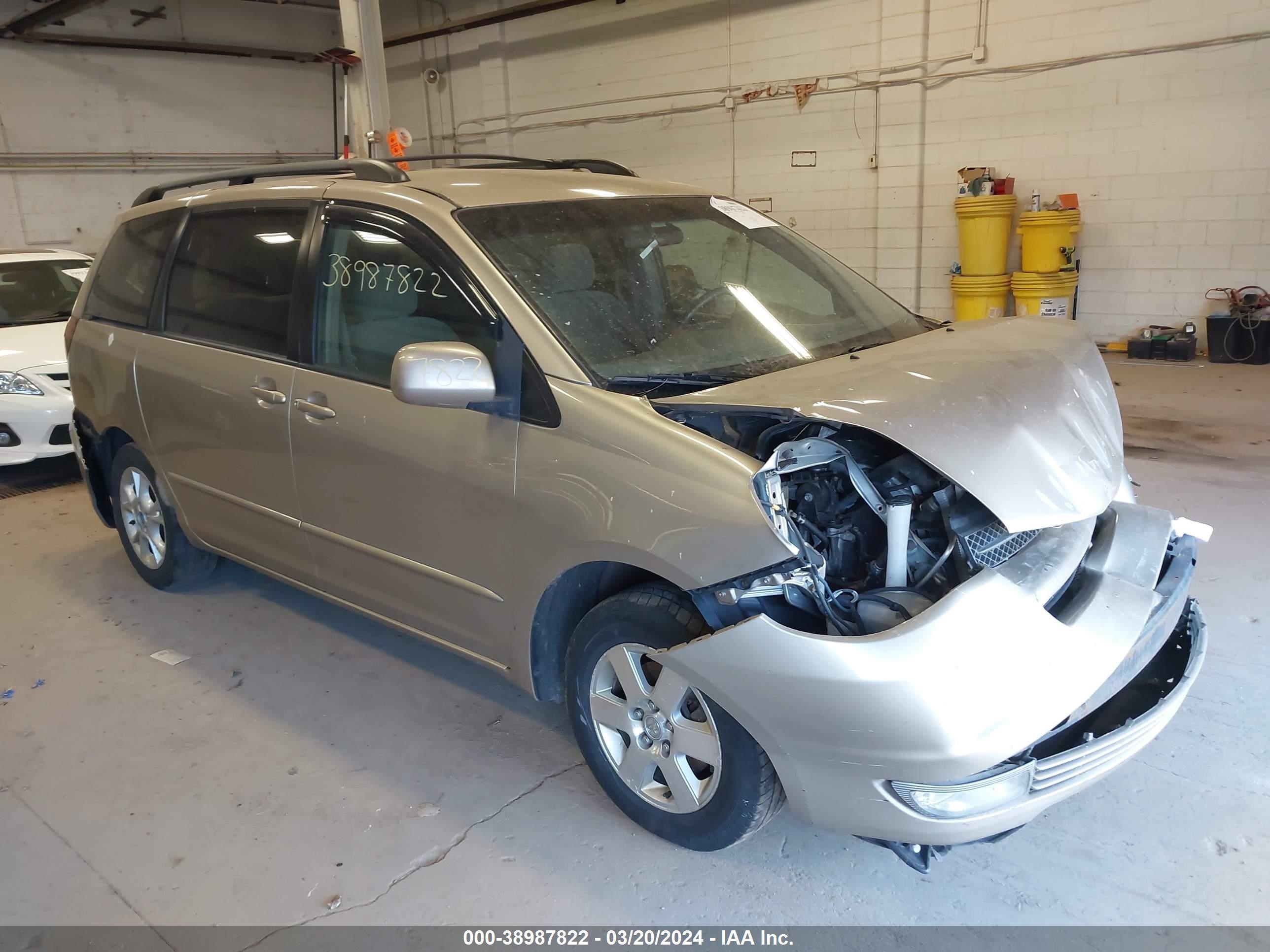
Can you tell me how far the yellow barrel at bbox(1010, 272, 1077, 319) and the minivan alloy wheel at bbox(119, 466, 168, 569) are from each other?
23.3 ft

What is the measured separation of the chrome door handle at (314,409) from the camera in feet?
8.69

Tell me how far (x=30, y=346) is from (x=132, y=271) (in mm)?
2447

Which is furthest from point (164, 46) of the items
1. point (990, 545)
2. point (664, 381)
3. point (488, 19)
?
point (990, 545)

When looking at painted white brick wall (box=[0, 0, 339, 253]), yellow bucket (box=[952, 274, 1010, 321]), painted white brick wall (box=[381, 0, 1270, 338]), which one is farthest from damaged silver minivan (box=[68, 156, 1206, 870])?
painted white brick wall (box=[0, 0, 339, 253])

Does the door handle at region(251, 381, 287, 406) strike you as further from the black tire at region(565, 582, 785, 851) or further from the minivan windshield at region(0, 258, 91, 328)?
the minivan windshield at region(0, 258, 91, 328)

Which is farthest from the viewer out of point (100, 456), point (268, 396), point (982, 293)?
point (982, 293)

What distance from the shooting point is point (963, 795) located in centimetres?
176

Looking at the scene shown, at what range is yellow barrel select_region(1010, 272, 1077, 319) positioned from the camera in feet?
26.9

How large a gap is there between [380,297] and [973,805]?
1.93 metres

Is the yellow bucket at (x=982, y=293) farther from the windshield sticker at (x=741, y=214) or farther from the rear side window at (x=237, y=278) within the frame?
the rear side window at (x=237, y=278)

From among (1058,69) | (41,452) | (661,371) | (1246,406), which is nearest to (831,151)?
(1058,69)

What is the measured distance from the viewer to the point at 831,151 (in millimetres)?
9648

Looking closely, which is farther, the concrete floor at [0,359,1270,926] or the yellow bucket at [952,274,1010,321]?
the yellow bucket at [952,274,1010,321]

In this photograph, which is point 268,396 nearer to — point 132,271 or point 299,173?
point 299,173
